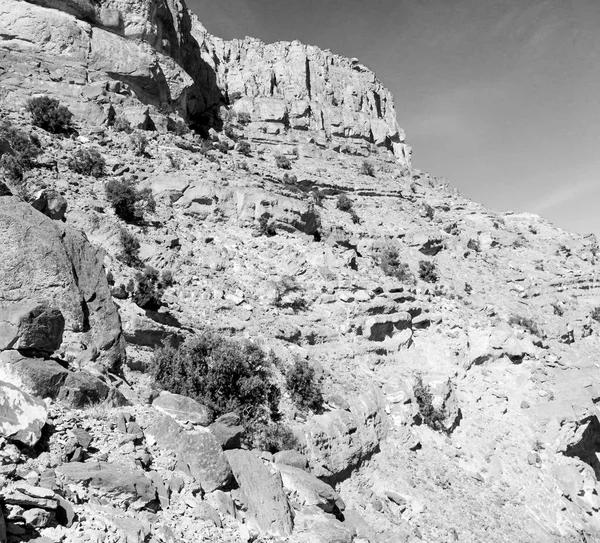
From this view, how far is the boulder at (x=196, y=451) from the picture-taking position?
6.16 m

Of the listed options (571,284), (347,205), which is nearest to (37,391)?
(347,205)

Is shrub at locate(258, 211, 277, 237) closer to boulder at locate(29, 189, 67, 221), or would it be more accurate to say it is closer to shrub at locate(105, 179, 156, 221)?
shrub at locate(105, 179, 156, 221)

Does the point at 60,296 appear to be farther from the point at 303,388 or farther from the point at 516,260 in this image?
the point at 516,260

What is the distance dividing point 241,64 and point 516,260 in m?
41.5

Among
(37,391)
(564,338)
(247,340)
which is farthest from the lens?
(564,338)

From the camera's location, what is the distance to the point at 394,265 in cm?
2198

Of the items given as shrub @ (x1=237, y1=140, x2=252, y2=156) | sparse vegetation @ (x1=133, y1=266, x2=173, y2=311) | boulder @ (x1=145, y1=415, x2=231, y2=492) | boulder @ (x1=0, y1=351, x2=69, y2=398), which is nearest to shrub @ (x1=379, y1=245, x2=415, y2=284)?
sparse vegetation @ (x1=133, y1=266, x2=173, y2=311)

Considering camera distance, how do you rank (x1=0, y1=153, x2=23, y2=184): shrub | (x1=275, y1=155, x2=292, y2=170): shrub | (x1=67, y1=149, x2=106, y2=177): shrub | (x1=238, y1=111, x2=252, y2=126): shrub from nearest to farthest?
(x1=0, y1=153, x2=23, y2=184): shrub
(x1=67, y1=149, x2=106, y2=177): shrub
(x1=275, y1=155, x2=292, y2=170): shrub
(x1=238, y1=111, x2=252, y2=126): shrub

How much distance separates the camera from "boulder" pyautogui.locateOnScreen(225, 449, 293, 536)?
6273 mm

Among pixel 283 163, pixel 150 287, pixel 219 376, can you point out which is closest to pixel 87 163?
pixel 150 287

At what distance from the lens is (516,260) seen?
2992 cm

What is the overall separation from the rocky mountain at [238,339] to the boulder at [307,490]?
0.06 metres

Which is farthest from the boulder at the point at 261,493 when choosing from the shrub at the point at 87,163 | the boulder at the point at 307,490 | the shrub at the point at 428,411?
the shrub at the point at 87,163

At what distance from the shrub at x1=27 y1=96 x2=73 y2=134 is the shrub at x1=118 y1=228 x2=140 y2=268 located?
30.6 feet
